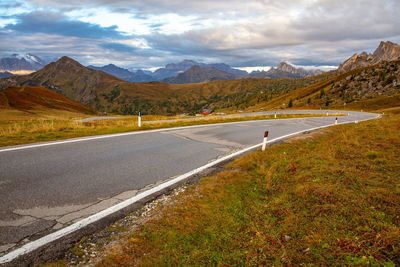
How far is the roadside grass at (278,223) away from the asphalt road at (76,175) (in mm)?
1292

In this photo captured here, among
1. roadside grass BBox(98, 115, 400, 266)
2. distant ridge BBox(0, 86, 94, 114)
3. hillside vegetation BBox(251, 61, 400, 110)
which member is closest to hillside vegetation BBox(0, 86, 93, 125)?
distant ridge BBox(0, 86, 94, 114)

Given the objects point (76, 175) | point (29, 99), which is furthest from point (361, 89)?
point (29, 99)

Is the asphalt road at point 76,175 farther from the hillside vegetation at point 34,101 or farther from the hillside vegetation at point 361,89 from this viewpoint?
the hillside vegetation at point 361,89

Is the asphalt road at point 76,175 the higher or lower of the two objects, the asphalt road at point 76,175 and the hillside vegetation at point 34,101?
the lower

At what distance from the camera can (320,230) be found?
3010 millimetres

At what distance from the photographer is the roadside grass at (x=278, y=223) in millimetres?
2604

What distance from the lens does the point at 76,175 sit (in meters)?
5.26

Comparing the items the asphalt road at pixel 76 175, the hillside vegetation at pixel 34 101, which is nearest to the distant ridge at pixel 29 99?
Result: the hillside vegetation at pixel 34 101

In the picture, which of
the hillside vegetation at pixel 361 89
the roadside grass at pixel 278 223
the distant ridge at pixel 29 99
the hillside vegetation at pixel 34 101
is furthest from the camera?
the hillside vegetation at pixel 361 89

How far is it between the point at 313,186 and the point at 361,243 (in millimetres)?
1773

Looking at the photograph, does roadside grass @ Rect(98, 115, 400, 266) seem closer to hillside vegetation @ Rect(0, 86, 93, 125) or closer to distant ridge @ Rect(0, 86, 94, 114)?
hillside vegetation @ Rect(0, 86, 93, 125)

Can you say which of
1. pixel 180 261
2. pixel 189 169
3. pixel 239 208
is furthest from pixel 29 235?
pixel 189 169

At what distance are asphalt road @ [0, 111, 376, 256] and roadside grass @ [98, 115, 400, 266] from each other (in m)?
1.29

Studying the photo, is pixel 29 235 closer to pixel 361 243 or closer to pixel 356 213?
pixel 361 243
